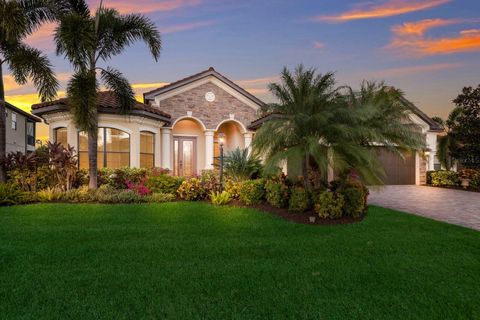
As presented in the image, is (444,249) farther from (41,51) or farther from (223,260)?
(41,51)

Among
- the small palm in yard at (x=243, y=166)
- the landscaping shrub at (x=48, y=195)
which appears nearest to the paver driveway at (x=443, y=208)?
the small palm in yard at (x=243, y=166)

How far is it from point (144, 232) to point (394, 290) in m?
4.91

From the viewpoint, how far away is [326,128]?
799 cm

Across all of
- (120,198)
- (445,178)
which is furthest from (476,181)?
(120,198)

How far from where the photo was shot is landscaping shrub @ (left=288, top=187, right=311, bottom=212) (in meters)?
8.55

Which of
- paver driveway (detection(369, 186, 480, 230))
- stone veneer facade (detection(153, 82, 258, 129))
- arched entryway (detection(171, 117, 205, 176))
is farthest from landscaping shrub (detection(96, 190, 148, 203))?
paver driveway (detection(369, 186, 480, 230))

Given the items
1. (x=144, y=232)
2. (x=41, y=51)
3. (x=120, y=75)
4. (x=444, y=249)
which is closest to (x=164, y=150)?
(x=120, y=75)

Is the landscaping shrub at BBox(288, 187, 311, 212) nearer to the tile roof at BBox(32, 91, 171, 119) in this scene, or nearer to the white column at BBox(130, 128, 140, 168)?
the white column at BBox(130, 128, 140, 168)

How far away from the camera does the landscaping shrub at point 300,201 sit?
855 centimetres

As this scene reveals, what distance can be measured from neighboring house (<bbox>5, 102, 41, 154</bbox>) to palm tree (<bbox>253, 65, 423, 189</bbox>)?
89.2 feet

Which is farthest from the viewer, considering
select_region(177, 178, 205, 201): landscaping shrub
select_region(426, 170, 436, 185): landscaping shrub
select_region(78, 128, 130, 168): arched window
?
select_region(426, 170, 436, 185): landscaping shrub

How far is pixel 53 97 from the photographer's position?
1232 centimetres

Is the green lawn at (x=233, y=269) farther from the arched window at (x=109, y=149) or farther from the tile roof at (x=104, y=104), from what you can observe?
the tile roof at (x=104, y=104)

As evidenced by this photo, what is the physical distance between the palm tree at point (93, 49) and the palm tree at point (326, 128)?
6446 millimetres
